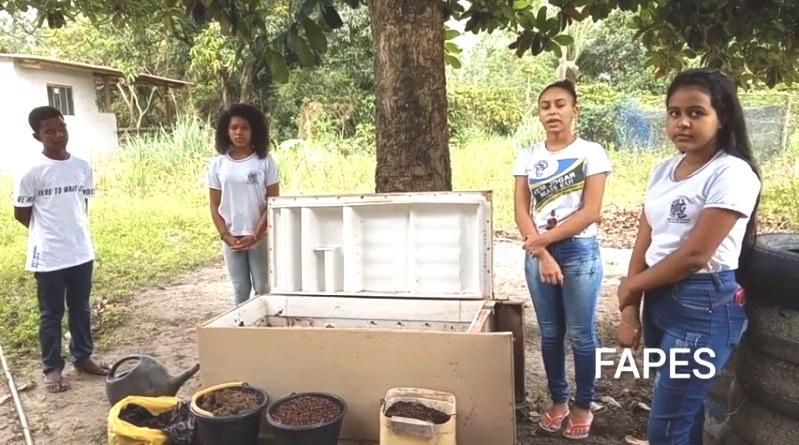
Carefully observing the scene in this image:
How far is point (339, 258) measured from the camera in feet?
10.7

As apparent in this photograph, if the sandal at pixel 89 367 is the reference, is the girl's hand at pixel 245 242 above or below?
above

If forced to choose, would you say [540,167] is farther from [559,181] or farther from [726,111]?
[726,111]

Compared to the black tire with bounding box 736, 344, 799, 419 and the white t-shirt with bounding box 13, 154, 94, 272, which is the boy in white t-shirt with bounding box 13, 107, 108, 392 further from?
the black tire with bounding box 736, 344, 799, 419

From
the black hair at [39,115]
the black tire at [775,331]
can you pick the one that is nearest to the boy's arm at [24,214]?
the black hair at [39,115]

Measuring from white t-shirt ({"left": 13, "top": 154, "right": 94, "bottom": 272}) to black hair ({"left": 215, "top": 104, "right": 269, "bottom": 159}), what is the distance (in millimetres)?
818

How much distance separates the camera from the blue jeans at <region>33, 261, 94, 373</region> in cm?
347

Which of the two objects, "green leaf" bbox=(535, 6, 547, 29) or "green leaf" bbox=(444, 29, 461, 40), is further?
"green leaf" bbox=(444, 29, 461, 40)

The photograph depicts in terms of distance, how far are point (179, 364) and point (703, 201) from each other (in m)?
3.24

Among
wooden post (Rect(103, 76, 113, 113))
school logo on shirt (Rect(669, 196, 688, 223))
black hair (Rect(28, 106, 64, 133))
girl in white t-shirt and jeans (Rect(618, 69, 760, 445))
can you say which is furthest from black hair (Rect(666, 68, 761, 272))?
wooden post (Rect(103, 76, 113, 113))

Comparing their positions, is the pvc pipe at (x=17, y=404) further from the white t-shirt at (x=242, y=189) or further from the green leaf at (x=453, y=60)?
the green leaf at (x=453, y=60)

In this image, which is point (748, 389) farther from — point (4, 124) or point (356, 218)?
point (4, 124)

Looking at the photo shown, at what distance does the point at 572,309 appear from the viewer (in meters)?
2.61

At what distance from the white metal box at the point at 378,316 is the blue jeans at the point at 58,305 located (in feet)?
3.87

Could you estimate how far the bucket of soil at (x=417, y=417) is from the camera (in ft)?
7.07
